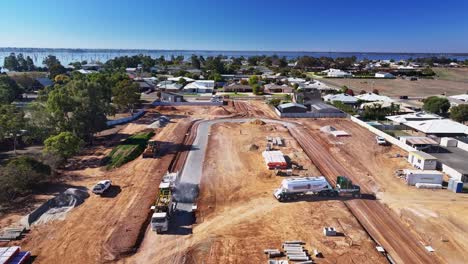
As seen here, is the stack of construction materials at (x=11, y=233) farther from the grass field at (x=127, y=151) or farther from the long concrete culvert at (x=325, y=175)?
the grass field at (x=127, y=151)

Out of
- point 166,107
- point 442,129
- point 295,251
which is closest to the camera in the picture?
point 295,251

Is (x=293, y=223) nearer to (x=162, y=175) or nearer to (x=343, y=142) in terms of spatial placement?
(x=162, y=175)

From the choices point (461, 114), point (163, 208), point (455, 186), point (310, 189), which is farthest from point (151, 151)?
point (461, 114)

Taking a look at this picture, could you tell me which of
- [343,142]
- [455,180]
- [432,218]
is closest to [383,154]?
[343,142]

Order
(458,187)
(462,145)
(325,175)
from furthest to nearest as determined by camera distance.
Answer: (462,145) < (325,175) < (458,187)

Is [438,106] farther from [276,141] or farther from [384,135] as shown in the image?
[276,141]

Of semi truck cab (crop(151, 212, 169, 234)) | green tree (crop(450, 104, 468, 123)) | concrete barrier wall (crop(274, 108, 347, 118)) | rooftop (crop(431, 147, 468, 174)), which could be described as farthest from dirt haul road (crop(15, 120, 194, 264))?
green tree (crop(450, 104, 468, 123))
